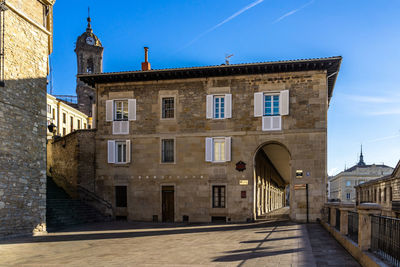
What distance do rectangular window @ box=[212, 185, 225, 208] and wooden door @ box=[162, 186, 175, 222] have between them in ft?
8.70

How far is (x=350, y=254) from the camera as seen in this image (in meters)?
10.1

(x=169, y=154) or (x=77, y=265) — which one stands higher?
(x=169, y=154)

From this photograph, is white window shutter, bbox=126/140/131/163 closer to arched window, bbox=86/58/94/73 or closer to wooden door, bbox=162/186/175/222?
wooden door, bbox=162/186/175/222

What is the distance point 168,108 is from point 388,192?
117 ft

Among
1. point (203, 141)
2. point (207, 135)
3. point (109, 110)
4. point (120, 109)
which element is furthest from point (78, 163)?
point (207, 135)

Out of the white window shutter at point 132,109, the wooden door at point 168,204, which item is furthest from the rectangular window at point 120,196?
the white window shutter at point 132,109

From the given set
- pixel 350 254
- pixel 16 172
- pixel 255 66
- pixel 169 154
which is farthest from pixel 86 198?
pixel 350 254

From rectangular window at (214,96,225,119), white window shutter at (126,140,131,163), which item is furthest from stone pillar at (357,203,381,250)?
white window shutter at (126,140,131,163)

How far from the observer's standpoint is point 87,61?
189 ft

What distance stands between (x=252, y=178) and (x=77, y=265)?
13495 mm

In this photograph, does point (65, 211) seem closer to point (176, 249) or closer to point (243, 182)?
point (243, 182)

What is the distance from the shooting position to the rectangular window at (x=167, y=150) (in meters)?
22.6

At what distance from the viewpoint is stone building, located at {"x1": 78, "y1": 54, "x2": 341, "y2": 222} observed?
20.6 meters

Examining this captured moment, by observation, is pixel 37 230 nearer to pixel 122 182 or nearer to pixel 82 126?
pixel 122 182
